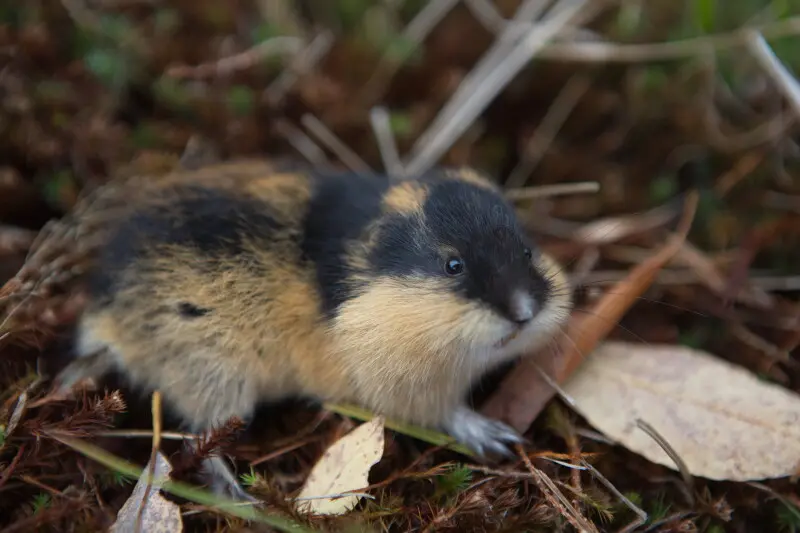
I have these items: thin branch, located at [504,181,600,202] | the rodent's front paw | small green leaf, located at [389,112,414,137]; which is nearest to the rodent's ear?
small green leaf, located at [389,112,414,137]

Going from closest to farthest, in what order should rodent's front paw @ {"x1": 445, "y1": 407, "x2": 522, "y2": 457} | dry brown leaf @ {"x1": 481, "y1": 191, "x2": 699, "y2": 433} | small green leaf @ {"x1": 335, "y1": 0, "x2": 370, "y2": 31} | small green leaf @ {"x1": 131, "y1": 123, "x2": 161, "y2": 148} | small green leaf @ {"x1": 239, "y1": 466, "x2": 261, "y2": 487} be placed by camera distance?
small green leaf @ {"x1": 239, "y1": 466, "x2": 261, "y2": 487}
rodent's front paw @ {"x1": 445, "y1": 407, "x2": 522, "y2": 457}
dry brown leaf @ {"x1": 481, "y1": 191, "x2": 699, "y2": 433}
small green leaf @ {"x1": 131, "y1": 123, "x2": 161, "y2": 148}
small green leaf @ {"x1": 335, "y1": 0, "x2": 370, "y2": 31}

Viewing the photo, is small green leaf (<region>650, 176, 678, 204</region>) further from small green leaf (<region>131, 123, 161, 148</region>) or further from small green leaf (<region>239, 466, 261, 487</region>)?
small green leaf (<region>131, 123, 161, 148</region>)

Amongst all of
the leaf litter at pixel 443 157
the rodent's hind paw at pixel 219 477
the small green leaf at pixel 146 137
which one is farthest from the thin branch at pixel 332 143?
the rodent's hind paw at pixel 219 477

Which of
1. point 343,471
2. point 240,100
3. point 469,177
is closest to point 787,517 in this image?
point 343,471

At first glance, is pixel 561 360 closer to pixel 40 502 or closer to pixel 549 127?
pixel 549 127

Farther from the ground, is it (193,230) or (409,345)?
(193,230)

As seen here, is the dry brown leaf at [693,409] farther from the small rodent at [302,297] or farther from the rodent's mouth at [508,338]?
the rodent's mouth at [508,338]
